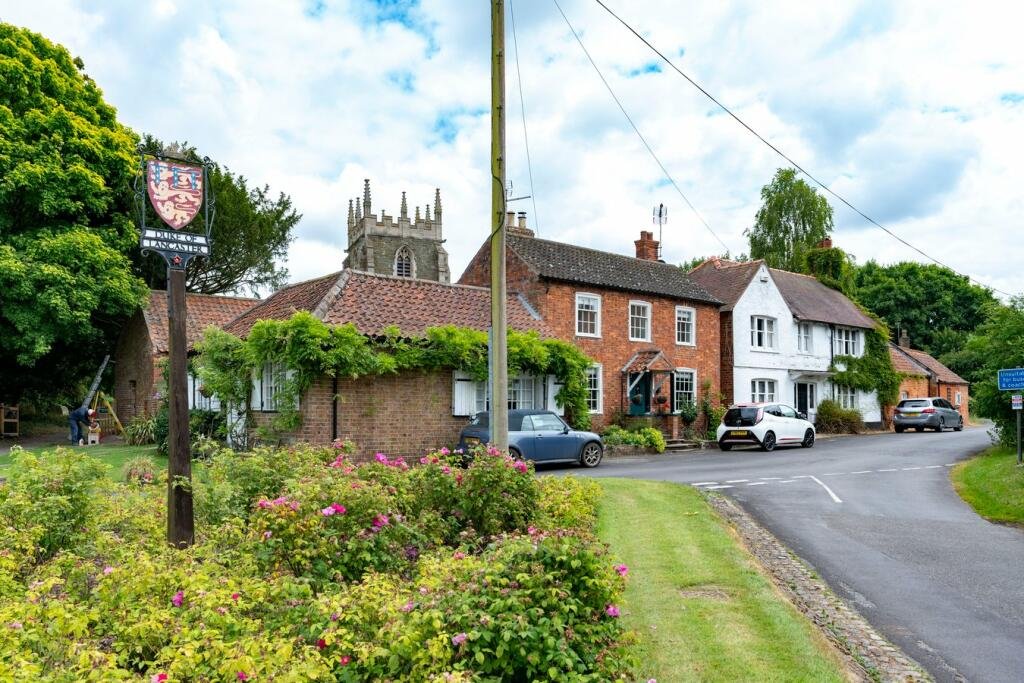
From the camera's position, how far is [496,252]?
10859 millimetres

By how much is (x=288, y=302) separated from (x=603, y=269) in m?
12.5

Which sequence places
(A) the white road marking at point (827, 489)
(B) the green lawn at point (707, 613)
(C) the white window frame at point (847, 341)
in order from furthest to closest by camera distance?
(C) the white window frame at point (847, 341) → (A) the white road marking at point (827, 489) → (B) the green lawn at point (707, 613)

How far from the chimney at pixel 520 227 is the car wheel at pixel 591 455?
10.2 m

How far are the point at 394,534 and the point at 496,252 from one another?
5068mm

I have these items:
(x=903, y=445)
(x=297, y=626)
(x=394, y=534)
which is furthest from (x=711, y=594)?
(x=903, y=445)

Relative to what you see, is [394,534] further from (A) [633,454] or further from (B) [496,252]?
(A) [633,454]

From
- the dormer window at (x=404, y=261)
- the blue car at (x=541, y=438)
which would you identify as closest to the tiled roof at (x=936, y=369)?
the dormer window at (x=404, y=261)

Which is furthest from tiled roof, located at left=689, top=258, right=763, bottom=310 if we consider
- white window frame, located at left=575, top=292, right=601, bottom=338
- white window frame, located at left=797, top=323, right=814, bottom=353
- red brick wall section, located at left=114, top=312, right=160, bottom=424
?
red brick wall section, located at left=114, top=312, right=160, bottom=424

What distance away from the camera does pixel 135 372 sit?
31609mm

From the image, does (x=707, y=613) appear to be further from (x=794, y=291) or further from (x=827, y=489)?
(x=794, y=291)

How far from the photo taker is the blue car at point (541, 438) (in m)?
19.6

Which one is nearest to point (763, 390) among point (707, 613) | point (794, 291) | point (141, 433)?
point (794, 291)

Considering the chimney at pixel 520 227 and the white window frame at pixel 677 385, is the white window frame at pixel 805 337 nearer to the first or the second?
the white window frame at pixel 677 385

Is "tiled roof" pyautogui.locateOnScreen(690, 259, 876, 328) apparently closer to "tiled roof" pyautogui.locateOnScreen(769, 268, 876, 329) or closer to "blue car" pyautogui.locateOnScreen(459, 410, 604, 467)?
"tiled roof" pyautogui.locateOnScreen(769, 268, 876, 329)
